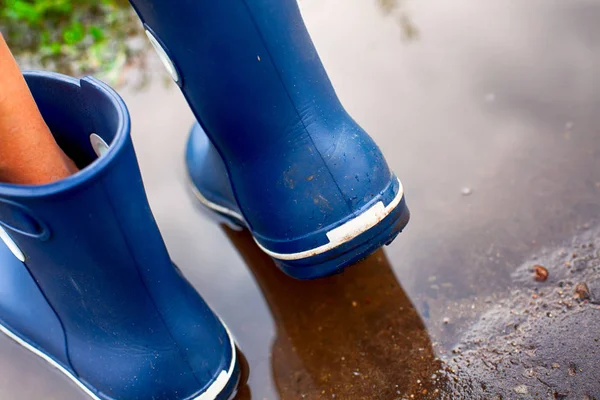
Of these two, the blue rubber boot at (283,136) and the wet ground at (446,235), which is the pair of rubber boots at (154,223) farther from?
the wet ground at (446,235)

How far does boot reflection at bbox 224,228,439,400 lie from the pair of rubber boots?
0.37 feet

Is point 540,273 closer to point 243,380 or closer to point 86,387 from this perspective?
point 243,380

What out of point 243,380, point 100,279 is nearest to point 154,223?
point 100,279

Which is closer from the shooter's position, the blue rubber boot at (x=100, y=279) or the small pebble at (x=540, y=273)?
the blue rubber boot at (x=100, y=279)

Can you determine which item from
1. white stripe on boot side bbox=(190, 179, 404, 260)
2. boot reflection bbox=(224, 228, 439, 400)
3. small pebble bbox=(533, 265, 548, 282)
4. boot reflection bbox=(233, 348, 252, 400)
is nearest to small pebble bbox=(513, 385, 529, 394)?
boot reflection bbox=(224, 228, 439, 400)

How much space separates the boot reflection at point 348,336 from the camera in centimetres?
126

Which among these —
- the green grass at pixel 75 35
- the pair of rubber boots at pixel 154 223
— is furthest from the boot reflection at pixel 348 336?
the green grass at pixel 75 35

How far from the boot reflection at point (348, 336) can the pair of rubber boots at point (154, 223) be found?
11cm

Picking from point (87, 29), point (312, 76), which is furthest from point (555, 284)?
point (87, 29)

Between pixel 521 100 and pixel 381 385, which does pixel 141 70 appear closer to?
pixel 521 100

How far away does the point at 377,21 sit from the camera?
2.03m

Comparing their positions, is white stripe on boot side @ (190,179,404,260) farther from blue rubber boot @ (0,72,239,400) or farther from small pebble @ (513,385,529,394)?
small pebble @ (513,385,529,394)

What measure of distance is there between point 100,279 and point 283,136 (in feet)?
1.35

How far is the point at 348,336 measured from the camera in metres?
1.34
